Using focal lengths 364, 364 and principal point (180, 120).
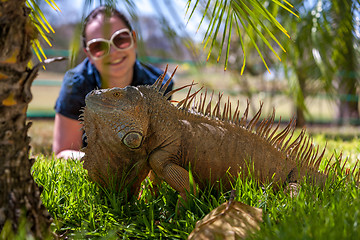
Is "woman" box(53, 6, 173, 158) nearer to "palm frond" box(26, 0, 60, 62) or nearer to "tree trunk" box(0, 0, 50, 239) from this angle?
"palm frond" box(26, 0, 60, 62)

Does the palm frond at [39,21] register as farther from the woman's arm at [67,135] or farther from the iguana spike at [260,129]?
the woman's arm at [67,135]

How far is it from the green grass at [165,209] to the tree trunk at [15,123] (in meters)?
0.25

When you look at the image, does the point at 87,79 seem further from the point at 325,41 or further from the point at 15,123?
the point at 325,41

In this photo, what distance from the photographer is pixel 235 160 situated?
2230 millimetres

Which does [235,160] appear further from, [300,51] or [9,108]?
[300,51]

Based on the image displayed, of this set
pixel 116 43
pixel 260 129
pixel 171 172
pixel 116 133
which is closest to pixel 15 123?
pixel 116 133

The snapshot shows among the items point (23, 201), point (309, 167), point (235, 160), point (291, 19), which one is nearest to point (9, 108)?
point (23, 201)

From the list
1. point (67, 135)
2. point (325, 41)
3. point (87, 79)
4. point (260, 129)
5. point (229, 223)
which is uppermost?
point (325, 41)

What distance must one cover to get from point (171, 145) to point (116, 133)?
1.09 ft

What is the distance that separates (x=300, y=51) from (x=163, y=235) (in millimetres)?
4925

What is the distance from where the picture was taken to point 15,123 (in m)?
1.52

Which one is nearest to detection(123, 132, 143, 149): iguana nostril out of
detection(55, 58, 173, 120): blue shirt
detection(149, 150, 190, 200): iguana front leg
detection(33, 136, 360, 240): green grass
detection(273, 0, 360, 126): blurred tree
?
detection(149, 150, 190, 200): iguana front leg

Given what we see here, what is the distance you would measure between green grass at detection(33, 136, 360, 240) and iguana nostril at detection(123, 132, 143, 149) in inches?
12.0

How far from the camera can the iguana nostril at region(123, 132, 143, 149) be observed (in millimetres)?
2004
